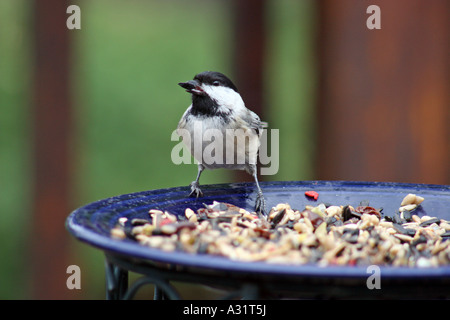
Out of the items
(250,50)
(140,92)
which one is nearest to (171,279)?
(250,50)

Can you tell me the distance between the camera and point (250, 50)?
286cm

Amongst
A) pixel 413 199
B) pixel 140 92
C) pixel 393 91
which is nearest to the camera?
pixel 413 199

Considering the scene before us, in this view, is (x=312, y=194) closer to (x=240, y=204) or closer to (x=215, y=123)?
(x=240, y=204)

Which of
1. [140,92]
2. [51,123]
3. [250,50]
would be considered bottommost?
[51,123]

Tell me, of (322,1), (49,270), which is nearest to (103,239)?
(49,270)

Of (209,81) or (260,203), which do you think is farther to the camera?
(209,81)

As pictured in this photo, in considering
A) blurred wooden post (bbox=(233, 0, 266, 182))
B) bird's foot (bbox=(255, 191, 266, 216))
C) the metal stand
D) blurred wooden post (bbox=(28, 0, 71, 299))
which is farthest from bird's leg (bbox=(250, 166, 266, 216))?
blurred wooden post (bbox=(28, 0, 71, 299))

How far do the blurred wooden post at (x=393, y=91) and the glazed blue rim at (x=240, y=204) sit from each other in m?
0.50

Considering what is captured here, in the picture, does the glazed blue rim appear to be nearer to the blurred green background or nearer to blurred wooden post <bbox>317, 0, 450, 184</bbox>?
blurred wooden post <bbox>317, 0, 450, 184</bbox>

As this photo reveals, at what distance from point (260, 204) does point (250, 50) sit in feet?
3.64

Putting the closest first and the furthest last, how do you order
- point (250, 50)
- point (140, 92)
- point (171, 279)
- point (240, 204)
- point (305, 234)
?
point (171, 279) < point (305, 234) < point (240, 204) < point (250, 50) < point (140, 92)

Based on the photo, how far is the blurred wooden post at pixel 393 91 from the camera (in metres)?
2.49

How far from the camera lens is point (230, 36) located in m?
2.91

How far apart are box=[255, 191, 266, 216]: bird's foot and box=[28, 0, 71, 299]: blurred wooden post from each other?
1.02 metres
